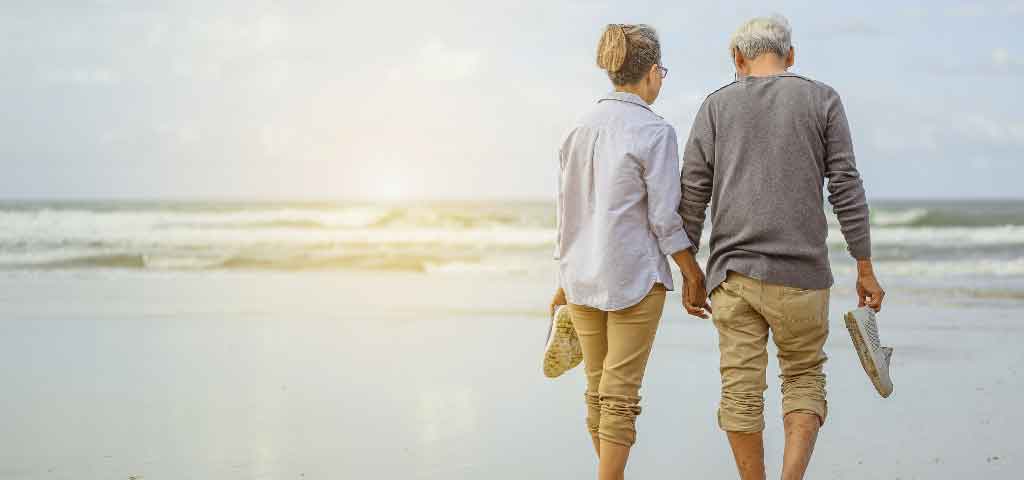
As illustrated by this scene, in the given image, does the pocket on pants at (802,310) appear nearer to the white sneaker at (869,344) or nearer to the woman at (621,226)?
the white sneaker at (869,344)

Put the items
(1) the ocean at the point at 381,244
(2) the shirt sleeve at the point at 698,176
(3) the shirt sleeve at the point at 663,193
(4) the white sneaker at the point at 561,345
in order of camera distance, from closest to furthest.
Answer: (3) the shirt sleeve at the point at 663,193
(2) the shirt sleeve at the point at 698,176
(4) the white sneaker at the point at 561,345
(1) the ocean at the point at 381,244

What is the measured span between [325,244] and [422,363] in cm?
1259

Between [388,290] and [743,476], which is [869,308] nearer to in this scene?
[743,476]

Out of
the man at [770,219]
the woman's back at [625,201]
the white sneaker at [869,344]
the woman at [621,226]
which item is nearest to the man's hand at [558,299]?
the woman at [621,226]

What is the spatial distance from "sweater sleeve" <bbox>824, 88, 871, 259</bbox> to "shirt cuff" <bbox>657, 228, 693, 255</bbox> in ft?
1.39

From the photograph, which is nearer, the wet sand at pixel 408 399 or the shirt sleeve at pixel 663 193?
the shirt sleeve at pixel 663 193

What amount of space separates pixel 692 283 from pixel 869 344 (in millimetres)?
533

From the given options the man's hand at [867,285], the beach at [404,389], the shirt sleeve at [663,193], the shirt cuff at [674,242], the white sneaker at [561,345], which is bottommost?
the beach at [404,389]

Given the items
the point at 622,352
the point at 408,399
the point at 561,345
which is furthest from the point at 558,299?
the point at 408,399

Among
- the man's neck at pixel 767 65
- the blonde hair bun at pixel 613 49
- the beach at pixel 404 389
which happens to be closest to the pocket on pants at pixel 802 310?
the man's neck at pixel 767 65

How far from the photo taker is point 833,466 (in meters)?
3.52

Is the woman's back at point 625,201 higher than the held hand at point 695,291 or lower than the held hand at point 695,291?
higher

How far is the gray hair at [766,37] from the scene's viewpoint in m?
2.78

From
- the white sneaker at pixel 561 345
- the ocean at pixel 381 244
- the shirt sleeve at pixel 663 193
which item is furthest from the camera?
the ocean at pixel 381 244
